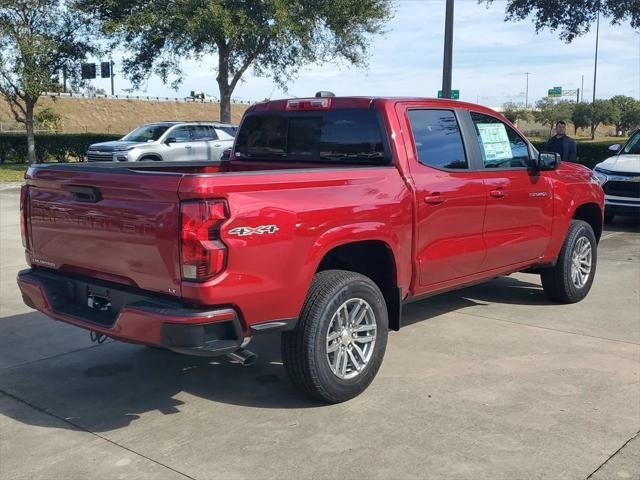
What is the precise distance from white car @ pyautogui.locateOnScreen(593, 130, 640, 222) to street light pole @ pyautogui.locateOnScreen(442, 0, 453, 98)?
3122 mm

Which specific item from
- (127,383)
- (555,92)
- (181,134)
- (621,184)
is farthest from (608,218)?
(555,92)

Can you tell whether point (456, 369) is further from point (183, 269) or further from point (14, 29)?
point (14, 29)

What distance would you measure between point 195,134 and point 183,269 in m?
16.7

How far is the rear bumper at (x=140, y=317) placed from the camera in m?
3.59

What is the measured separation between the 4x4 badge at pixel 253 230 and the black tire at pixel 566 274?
3.77m

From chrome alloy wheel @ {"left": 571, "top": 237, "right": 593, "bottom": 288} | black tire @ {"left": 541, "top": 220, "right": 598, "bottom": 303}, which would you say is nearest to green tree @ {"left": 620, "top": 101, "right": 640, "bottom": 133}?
chrome alloy wheel @ {"left": 571, "top": 237, "right": 593, "bottom": 288}

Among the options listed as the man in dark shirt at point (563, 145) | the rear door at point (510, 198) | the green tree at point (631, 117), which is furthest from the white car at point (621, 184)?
the green tree at point (631, 117)

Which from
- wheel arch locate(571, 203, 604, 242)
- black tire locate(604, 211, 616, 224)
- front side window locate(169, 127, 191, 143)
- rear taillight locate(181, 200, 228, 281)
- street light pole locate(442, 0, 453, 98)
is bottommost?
black tire locate(604, 211, 616, 224)

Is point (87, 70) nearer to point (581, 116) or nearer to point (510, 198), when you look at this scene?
point (510, 198)

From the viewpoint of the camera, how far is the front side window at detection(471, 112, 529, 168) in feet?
18.4

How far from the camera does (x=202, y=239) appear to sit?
3.53 metres

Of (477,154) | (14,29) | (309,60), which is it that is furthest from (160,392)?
(14,29)

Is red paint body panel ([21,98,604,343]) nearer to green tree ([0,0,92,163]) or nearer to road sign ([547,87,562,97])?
green tree ([0,0,92,163])

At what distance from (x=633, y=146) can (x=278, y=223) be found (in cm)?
1097
